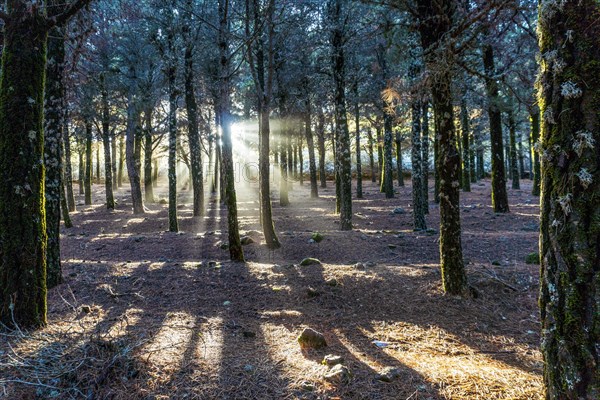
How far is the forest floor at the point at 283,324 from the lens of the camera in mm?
2789

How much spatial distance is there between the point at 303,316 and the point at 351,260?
11.4 ft

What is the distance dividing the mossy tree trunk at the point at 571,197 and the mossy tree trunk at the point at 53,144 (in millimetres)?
7171

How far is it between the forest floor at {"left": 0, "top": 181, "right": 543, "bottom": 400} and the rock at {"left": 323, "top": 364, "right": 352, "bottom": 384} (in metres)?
0.06

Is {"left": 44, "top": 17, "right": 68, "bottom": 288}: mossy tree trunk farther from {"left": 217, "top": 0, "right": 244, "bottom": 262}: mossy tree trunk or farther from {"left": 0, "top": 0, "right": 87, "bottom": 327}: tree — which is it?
{"left": 217, "top": 0, "right": 244, "bottom": 262}: mossy tree trunk

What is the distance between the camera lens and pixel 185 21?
1221cm

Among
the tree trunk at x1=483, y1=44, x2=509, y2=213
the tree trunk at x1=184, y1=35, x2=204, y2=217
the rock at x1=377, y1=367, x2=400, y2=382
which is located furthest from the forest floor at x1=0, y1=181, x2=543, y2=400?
the tree trunk at x1=184, y1=35, x2=204, y2=217

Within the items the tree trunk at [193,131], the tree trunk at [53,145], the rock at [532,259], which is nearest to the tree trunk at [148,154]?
the tree trunk at [193,131]

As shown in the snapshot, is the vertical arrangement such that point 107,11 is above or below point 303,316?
above

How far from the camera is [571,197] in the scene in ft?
6.64

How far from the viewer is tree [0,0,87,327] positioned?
376 centimetres

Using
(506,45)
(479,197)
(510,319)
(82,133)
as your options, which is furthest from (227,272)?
(82,133)

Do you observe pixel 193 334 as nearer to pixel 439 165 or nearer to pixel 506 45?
pixel 439 165

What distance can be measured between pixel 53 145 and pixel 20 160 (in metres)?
2.84

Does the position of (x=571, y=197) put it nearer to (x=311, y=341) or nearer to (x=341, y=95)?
Result: (x=311, y=341)
